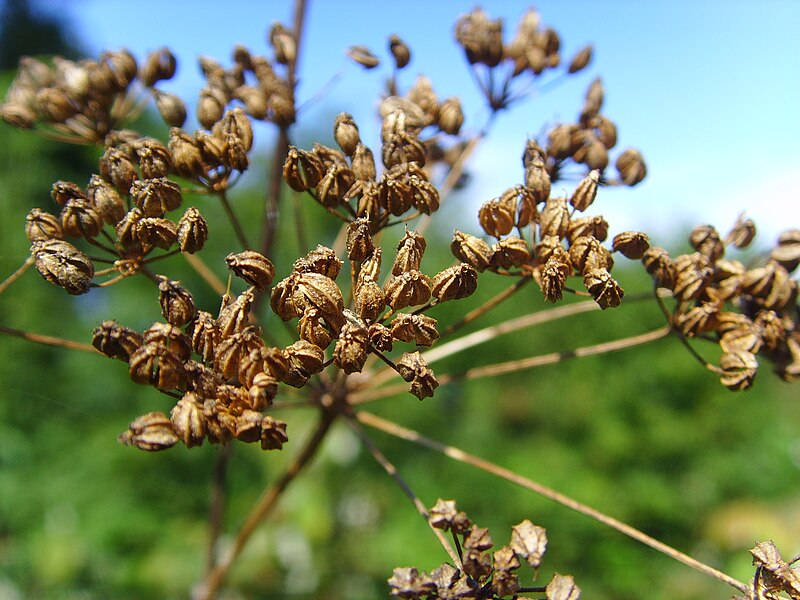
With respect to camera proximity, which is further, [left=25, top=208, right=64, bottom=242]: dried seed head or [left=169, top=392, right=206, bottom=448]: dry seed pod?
[left=25, top=208, right=64, bottom=242]: dried seed head

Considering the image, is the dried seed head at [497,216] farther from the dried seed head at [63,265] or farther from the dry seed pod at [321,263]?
the dried seed head at [63,265]

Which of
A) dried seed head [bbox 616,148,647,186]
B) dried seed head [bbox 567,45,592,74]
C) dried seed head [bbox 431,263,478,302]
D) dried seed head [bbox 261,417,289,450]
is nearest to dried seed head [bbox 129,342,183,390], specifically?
dried seed head [bbox 261,417,289,450]

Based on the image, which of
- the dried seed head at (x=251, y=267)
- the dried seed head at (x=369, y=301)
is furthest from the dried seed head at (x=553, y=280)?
the dried seed head at (x=251, y=267)

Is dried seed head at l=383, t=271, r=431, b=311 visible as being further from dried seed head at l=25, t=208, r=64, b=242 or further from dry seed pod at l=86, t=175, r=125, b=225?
dried seed head at l=25, t=208, r=64, b=242

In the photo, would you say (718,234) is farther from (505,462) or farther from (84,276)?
(505,462)

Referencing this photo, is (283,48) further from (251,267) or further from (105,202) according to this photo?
(251,267)

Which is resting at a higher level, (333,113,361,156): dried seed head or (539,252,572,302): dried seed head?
(333,113,361,156): dried seed head
